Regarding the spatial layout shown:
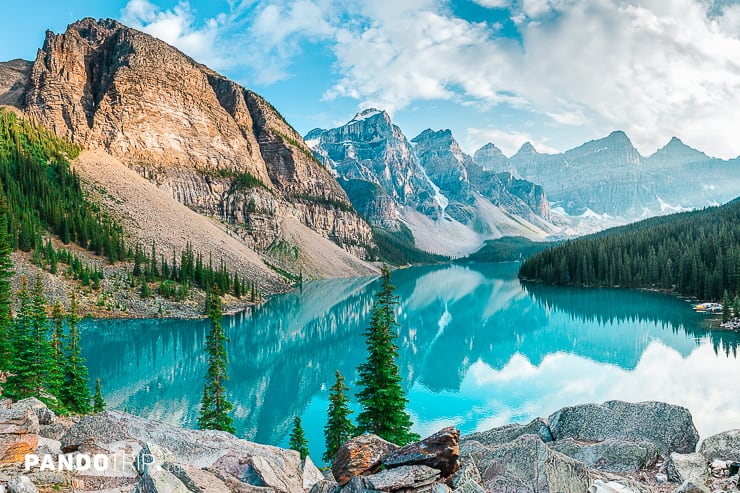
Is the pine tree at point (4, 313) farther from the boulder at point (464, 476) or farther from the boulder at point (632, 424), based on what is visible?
the boulder at point (632, 424)

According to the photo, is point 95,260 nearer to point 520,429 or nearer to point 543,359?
point 543,359

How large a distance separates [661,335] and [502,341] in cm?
2003

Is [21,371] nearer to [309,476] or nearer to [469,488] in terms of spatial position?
[309,476]

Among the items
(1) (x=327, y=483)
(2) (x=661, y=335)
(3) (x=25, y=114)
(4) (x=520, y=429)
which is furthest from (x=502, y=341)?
(3) (x=25, y=114)

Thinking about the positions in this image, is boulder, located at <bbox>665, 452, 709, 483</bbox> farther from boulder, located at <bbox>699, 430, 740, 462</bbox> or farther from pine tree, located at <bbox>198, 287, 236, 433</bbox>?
pine tree, located at <bbox>198, 287, 236, 433</bbox>

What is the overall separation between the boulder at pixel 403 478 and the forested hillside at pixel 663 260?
87.2 meters

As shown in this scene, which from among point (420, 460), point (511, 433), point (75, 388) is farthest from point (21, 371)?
point (511, 433)

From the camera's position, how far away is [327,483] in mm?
9492

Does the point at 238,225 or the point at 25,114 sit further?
the point at 238,225

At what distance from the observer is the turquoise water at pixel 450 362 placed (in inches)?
1312

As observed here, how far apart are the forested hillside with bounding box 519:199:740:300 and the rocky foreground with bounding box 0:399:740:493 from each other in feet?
267

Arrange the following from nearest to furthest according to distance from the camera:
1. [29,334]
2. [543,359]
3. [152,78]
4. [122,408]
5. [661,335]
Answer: [29,334] < [122,408] < [543,359] < [661,335] < [152,78]

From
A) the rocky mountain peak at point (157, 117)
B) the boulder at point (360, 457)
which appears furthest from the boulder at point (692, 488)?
the rocky mountain peak at point (157, 117)

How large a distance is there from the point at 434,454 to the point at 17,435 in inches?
370
